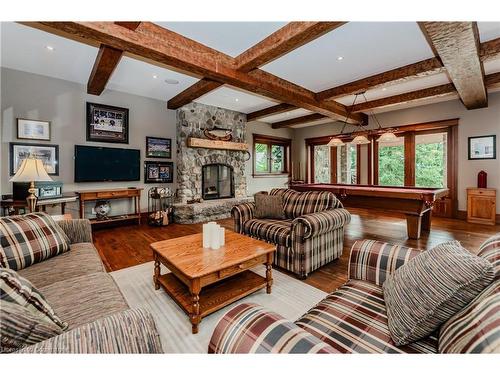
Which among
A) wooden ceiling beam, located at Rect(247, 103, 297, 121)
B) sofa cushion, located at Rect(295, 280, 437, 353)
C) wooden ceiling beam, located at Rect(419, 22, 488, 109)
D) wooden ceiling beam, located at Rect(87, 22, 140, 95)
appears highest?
wooden ceiling beam, located at Rect(247, 103, 297, 121)

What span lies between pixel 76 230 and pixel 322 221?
2473 millimetres

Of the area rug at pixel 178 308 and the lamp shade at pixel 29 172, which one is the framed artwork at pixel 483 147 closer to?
the area rug at pixel 178 308

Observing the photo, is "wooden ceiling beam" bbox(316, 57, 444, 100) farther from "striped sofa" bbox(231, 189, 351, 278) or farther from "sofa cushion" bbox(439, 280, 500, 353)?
"sofa cushion" bbox(439, 280, 500, 353)

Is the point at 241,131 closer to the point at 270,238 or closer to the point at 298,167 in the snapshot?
the point at 298,167

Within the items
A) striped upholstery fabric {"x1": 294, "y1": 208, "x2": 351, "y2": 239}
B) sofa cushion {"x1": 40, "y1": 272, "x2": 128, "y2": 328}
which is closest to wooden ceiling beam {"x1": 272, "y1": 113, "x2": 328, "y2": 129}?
striped upholstery fabric {"x1": 294, "y1": 208, "x2": 351, "y2": 239}

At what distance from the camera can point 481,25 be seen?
96.7 inches

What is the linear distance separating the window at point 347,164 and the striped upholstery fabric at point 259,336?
6874mm

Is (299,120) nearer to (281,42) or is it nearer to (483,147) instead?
(483,147)

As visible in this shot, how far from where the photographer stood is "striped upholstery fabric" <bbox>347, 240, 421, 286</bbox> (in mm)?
1431

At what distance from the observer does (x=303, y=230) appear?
2.36 metres

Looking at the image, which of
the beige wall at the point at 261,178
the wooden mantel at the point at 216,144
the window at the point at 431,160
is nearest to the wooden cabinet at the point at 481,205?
the window at the point at 431,160

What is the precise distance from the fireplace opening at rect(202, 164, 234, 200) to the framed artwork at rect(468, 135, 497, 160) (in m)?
5.46

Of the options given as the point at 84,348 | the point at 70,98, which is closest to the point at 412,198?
the point at 84,348
